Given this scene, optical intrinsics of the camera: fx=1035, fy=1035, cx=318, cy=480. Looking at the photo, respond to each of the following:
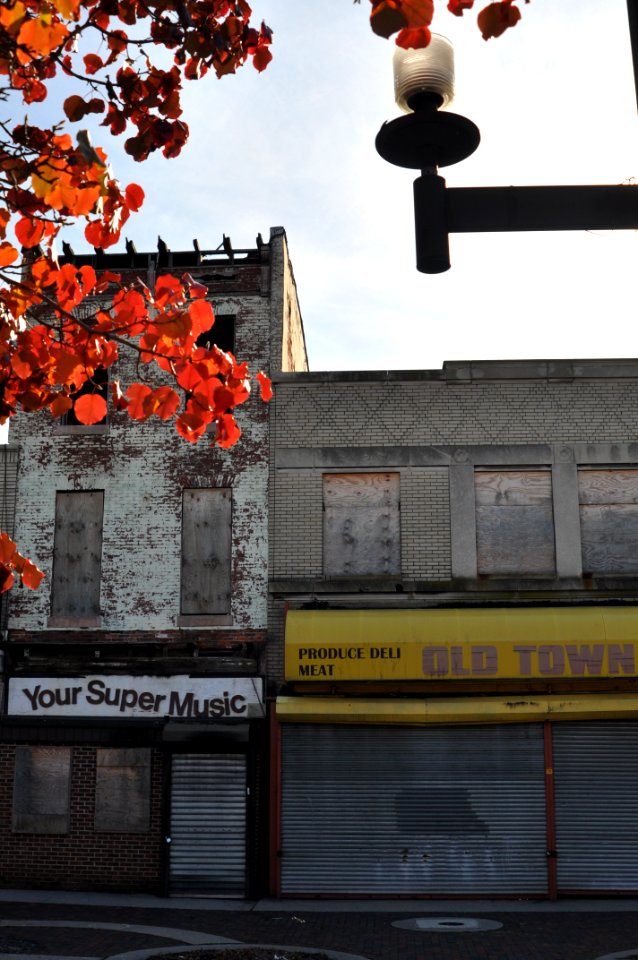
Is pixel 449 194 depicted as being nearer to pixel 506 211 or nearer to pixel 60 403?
pixel 506 211

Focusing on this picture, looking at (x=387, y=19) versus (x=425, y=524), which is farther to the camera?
(x=425, y=524)

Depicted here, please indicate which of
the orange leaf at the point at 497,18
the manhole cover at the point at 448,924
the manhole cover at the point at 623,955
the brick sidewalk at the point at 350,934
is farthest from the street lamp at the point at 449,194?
the manhole cover at the point at 448,924

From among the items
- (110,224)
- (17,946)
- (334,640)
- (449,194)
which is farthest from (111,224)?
(334,640)

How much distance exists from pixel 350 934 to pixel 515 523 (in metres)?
7.90

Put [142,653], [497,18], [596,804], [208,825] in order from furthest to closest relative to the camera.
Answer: [142,653] → [208,825] → [596,804] → [497,18]

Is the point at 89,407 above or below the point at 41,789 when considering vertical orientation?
above

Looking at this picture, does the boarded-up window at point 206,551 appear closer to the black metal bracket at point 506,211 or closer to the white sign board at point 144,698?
the white sign board at point 144,698

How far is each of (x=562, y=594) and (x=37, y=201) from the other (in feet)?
46.5

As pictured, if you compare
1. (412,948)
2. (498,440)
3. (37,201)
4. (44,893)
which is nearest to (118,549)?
(44,893)

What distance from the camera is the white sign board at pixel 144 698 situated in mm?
18281

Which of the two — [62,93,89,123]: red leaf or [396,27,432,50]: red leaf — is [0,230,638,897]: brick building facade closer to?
[62,93,89,123]: red leaf

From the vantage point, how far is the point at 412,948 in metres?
12.7

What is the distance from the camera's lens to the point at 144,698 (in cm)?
1839

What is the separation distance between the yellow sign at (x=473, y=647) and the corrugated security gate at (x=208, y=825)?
7.24ft
